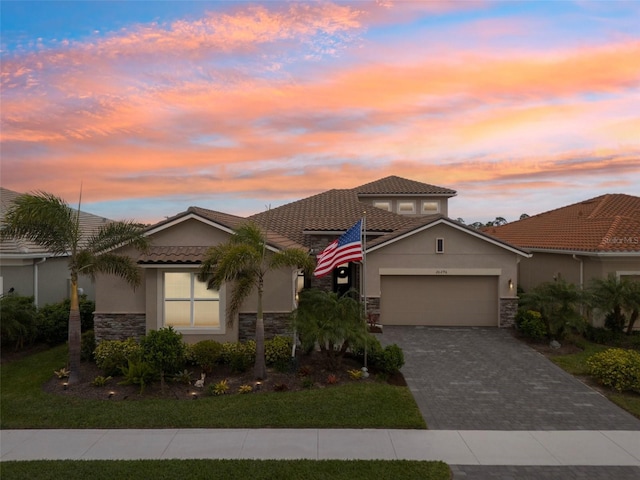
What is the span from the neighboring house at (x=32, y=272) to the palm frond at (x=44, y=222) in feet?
12.1

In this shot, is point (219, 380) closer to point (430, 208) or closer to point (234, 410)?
point (234, 410)

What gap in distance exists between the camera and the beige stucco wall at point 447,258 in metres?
17.6

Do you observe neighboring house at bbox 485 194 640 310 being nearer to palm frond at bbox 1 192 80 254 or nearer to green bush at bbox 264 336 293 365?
green bush at bbox 264 336 293 365

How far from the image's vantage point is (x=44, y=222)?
10.3 metres

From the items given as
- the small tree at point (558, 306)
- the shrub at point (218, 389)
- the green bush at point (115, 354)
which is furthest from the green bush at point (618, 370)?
the green bush at point (115, 354)

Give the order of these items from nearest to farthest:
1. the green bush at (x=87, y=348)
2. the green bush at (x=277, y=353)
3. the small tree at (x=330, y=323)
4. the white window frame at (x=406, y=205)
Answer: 1. the small tree at (x=330, y=323)
2. the green bush at (x=277, y=353)
3. the green bush at (x=87, y=348)
4. the white window frame at (x=406, y=205)

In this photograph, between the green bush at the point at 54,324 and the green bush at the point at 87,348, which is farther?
the green bush at the point at 54,324

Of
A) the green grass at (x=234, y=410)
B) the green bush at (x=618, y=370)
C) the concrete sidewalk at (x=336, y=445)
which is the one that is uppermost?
the green bush at (x=618, y=370)

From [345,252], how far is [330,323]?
2272 millimetres

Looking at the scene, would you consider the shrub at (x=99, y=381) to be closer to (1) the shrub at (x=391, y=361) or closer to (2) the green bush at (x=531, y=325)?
(1) the shrub at (x=391, y=361)

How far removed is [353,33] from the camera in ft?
42.9

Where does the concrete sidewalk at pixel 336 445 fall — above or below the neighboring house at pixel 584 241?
below

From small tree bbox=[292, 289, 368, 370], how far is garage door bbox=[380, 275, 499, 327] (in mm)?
6881

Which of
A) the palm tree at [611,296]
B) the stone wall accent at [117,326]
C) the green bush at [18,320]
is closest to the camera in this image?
the stone wall accent at [117,326]
